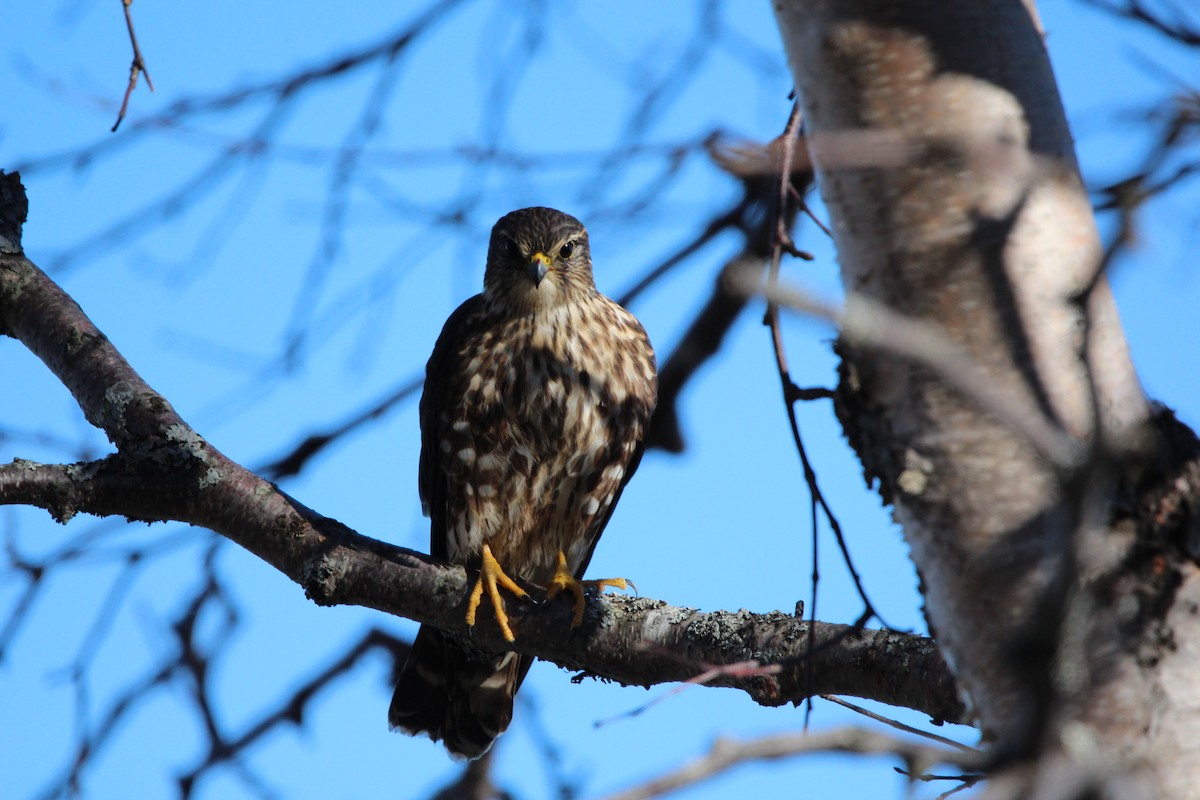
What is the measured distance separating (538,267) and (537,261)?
0.04 metres

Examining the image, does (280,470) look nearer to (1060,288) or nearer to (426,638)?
(426,638)

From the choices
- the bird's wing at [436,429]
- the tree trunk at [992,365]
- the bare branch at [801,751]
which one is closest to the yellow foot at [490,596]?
the bird's wing at [436,429]

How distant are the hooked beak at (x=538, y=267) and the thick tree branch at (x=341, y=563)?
134 centimetres

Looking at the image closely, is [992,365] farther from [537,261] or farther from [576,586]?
[537,261]

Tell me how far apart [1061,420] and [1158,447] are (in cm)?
14

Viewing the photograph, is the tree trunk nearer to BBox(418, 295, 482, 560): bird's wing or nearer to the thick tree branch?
the thick tree branch

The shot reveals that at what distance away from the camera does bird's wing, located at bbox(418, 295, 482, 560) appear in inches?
144

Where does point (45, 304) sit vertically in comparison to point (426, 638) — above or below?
above

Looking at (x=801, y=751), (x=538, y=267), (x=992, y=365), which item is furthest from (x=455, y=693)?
(x=801, y=751)

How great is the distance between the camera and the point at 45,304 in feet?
9.19

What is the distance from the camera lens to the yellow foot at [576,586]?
268 centimetres

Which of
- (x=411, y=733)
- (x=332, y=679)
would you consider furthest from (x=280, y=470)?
(x=411, y=733)

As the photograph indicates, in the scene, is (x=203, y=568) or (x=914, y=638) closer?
(x=914, y=638)

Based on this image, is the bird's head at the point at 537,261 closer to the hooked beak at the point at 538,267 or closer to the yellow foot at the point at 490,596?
the hooked beak at the point at 538,267
